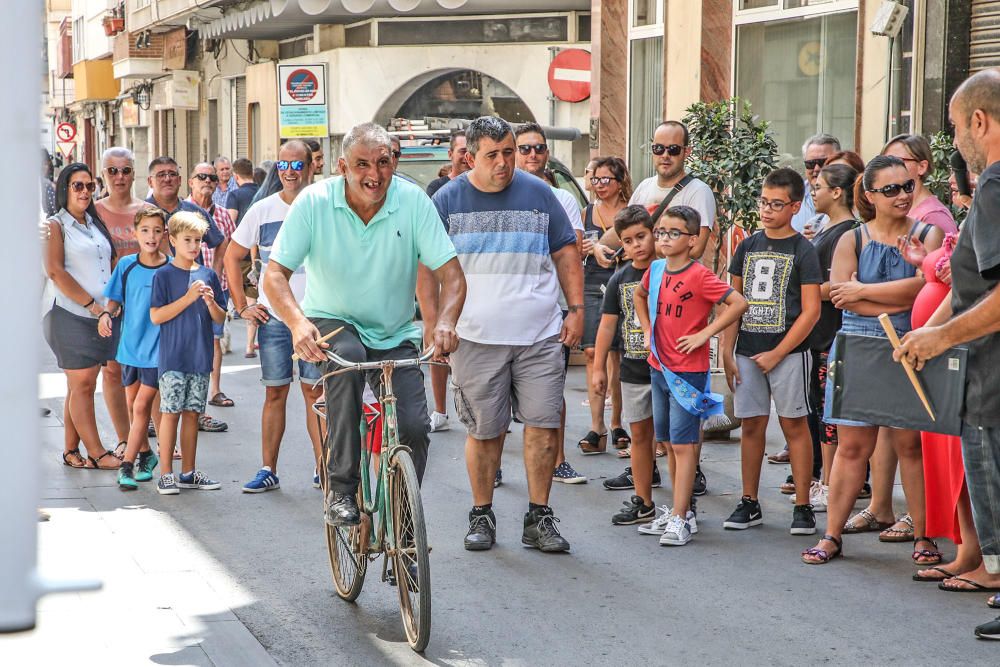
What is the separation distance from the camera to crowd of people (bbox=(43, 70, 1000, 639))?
5488 millimetres

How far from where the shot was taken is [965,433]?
529 centimetres

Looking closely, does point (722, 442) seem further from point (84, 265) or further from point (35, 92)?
point (35, 92)

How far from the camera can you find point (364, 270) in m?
5.70

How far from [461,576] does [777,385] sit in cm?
196

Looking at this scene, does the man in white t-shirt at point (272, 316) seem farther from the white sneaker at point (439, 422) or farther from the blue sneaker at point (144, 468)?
the white sneaker at point (439, 422)

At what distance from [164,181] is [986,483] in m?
6.63

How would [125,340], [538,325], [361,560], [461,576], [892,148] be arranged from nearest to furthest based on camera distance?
[361,560] → [461,576] → [538,325] → [892,148] → [125,340]

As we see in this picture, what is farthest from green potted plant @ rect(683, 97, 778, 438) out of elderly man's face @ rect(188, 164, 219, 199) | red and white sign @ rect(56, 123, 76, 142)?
red and white sign @ rect(56, 123, 76, 142)

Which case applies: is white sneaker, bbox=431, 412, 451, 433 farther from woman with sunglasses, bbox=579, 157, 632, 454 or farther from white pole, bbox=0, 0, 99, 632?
white pole, bbox=0, 0, 99, 632

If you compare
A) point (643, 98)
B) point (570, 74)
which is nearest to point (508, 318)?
point (643, 98)

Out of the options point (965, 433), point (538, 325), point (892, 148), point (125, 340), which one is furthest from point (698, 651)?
point (125, 340)

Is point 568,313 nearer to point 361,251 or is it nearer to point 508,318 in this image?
point 508,318

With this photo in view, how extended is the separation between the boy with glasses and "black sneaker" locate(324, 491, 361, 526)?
2.44 metres

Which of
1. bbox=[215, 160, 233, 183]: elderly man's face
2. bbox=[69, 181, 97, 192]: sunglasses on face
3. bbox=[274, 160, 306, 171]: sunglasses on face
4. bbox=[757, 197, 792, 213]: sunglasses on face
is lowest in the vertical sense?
bbox=[757, 197, 792, 213]: sunglasses on face
